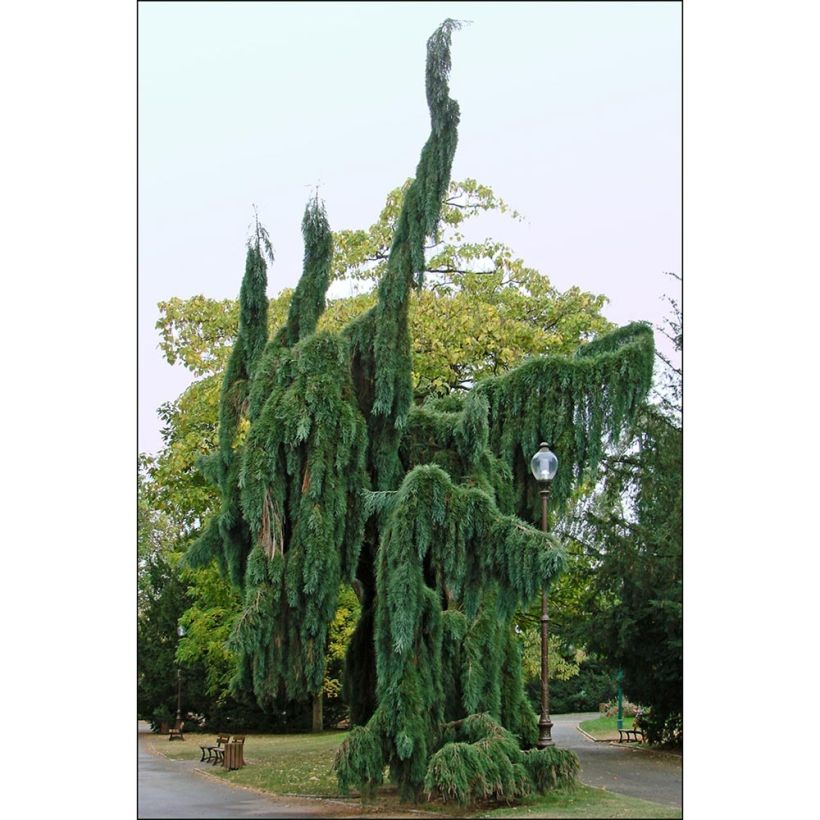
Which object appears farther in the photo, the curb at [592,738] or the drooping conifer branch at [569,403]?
the curb at [592,738]

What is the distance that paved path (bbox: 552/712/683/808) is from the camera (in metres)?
13.7

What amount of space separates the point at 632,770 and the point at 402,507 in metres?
7.04

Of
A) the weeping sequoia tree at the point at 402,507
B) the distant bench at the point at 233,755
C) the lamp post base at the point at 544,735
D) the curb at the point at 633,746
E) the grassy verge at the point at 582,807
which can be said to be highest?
the weeping sequoia tree at the point at 402,507

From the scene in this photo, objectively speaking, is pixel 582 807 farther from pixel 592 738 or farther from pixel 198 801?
pixel 592 738

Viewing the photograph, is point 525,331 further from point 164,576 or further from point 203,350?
point 164,576

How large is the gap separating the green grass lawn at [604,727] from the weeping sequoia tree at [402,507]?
1112 centimetres

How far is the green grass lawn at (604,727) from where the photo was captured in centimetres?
2451

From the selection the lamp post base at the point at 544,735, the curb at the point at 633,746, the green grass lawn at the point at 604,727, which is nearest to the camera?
the lamp post base at the point at 544,735

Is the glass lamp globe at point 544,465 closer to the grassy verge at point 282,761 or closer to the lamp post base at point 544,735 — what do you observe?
the lamp post base at point 544,735

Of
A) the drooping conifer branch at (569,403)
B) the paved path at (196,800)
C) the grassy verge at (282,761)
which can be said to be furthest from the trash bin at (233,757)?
the drooping conifer branch at (569,403)
